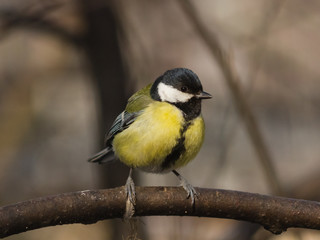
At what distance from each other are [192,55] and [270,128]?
3.58 ft

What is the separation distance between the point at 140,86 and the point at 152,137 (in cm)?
240

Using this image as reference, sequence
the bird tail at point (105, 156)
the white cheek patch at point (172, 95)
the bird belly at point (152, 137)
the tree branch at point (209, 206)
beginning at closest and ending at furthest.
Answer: the tree branch at point (209, 206) < the bird belly at point (152, 137) < the white cheek patch at point (172, 95) < the bird tail at point (105, 156)

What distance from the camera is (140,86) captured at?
519 cm

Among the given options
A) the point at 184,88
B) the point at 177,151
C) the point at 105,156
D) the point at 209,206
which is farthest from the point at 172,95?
the point at 209,206

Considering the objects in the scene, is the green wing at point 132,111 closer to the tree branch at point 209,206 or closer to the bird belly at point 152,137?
the bird belly at point 152,137

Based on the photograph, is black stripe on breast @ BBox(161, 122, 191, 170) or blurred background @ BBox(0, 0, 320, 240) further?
blurred background @ BBox(0, 0, 320, 240)

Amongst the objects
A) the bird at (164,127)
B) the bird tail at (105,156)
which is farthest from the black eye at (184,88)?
the bird tail at (105,156)

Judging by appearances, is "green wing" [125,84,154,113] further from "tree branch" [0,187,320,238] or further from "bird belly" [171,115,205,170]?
"tree branch" [0,187,320,238]

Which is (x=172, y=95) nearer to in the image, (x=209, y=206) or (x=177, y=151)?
(x=177, y=151)

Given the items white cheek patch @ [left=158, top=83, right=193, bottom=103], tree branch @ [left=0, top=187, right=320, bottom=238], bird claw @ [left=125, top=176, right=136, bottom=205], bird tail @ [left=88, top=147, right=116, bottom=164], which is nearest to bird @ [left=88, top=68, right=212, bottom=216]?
white cheek patch @ [left=158, top=83, right=193, bottom=103]

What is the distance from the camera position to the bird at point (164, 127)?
→ 9.28 feet

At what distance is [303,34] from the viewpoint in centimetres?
620

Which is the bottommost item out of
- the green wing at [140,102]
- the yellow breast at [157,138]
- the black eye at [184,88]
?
the yellow breast at [157,138]

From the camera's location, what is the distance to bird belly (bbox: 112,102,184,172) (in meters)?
2.81
